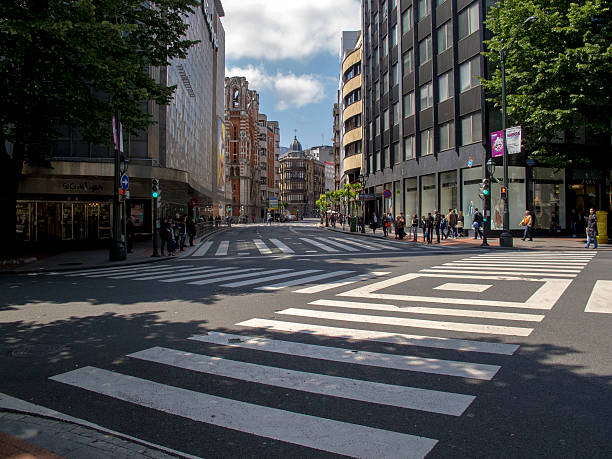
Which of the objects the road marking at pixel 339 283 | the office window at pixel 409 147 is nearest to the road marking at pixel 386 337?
the road marking at pixel 339 283

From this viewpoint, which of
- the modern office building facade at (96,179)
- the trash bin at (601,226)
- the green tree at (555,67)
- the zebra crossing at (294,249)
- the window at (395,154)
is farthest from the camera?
the window at (395,154)

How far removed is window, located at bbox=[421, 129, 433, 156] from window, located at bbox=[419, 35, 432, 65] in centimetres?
593

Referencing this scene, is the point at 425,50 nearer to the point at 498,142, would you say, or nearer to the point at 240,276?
the point at 498,142

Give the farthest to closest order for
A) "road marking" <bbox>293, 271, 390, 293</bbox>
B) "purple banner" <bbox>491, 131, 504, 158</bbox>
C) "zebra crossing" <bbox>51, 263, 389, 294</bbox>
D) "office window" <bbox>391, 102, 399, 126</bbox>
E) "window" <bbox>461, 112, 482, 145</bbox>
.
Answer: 1. "office window" <bbox>391, 102, 399, 126</bbox>
2. "window" <bbox>461, 112, 482, 145</bbox>
3. "purple banner" <bbox>491, 131, 504, 158</bbox>
4. "zebra crossing" <bbox>51, 263, 389, 294</bbox>
5. "road marking" <bbox>293, 271, 390, 293</bbox>

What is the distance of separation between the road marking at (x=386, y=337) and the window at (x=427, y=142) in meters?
32.4

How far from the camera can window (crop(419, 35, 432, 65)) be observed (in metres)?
36.2

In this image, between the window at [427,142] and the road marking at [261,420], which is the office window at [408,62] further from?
the road marking at [261,420]

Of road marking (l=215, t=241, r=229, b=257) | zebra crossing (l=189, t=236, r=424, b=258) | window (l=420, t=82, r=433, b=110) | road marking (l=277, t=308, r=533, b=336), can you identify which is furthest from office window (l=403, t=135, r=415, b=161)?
road marking (l=277, t=308, r=533, b=336)

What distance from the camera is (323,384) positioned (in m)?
4.34

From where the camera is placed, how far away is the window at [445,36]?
33.2m

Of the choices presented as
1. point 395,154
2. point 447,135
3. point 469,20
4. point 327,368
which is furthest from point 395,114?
point 327,368

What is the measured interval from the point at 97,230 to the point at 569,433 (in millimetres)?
30055

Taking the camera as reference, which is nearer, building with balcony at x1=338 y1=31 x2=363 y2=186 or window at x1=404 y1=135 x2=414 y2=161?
window at x1=404 y1=135 x2=414 y2=161

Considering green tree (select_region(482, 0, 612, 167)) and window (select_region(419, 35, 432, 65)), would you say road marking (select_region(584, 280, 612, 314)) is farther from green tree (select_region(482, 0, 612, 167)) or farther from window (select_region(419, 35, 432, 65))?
window (select_region(419, 35, 432, 65))
